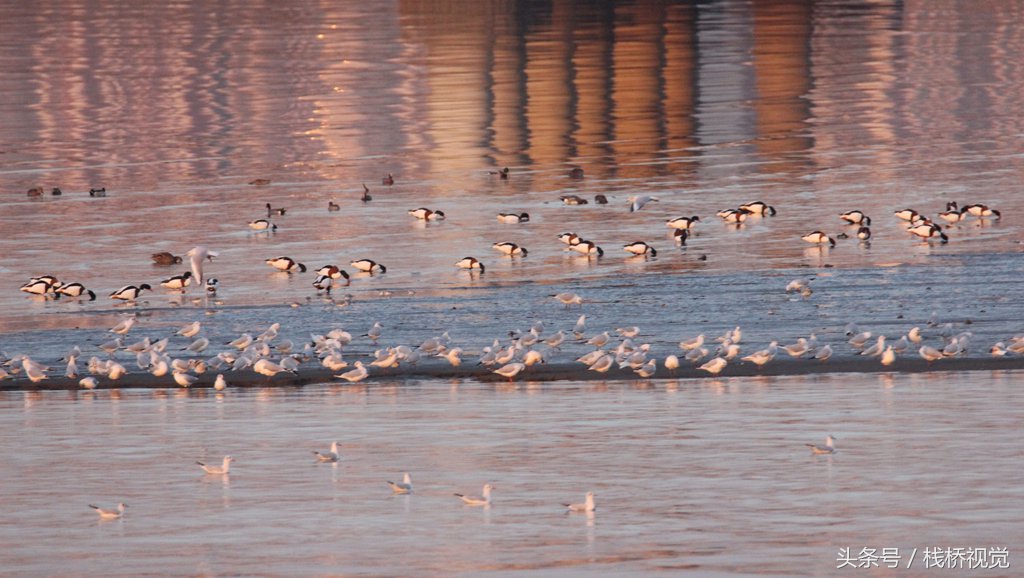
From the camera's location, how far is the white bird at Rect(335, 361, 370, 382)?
64.5 ft

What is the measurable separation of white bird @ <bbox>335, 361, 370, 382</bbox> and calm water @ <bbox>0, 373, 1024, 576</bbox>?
0.27 metres

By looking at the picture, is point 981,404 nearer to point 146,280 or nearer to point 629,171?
point 146,280

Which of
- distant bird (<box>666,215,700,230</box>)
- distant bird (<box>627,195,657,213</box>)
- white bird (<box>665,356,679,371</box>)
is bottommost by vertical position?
white bird (<box>665,356,679,371</box>)

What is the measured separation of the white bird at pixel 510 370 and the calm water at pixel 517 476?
0.96 ft

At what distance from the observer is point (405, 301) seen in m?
24.6

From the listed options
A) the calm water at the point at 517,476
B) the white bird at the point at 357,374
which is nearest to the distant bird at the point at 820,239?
the calm water at the point at 517,476

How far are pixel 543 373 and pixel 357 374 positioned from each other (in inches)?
74.2

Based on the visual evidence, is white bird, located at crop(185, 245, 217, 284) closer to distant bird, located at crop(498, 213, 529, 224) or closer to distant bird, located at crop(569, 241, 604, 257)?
distant bird, located at crop(569, 241, 604, 257)

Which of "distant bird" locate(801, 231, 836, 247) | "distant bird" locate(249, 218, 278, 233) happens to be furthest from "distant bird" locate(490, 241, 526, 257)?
"distant bird" locate(249, 218, 278, 233)

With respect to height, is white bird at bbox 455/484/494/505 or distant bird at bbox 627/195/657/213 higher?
distant bird at bbox 627/195/657/213

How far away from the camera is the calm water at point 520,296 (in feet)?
44.8

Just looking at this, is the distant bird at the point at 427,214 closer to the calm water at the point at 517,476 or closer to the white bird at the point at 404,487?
the calm water at the point at 517,476

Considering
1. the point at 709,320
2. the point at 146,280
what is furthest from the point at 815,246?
the point at 146,280

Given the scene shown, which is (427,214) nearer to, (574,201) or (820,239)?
(574,201)
